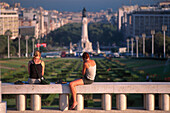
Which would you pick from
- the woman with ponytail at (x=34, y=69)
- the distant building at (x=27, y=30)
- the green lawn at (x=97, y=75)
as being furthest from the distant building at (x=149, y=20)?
the woman with ponytail at (x=34, y=69)

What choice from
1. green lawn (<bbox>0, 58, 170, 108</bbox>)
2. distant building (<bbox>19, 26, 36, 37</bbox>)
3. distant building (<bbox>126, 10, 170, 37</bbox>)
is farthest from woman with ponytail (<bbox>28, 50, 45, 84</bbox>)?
distant building (<bbox>126, 10, 170, 37</bbox>)

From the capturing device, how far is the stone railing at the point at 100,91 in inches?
515

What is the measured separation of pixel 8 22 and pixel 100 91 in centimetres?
14482

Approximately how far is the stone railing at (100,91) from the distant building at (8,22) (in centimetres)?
12794

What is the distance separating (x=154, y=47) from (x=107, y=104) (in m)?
85.4

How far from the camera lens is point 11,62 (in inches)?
2542

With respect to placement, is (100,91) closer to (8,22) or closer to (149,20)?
(8,22)

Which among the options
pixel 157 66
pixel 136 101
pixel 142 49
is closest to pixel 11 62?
pixel 157 66

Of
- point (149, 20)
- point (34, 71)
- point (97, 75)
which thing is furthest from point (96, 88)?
point (149, 20)

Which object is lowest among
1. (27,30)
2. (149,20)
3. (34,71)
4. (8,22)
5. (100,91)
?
(100,91)

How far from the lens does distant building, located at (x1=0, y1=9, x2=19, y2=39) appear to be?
469 ft

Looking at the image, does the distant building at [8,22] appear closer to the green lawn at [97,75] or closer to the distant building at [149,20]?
the distant building at [149,20]

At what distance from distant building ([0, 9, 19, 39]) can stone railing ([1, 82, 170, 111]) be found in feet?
420

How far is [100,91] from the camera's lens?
1307 centimetres
